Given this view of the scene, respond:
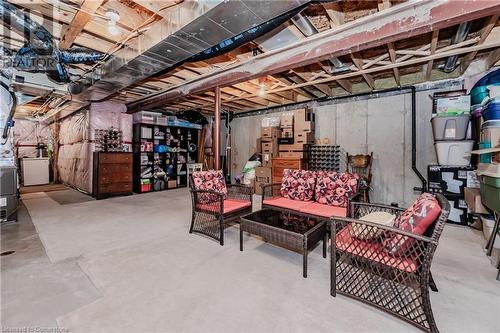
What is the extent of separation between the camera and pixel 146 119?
6.98m

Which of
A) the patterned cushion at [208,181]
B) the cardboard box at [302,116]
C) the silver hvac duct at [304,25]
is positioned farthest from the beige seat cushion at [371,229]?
the cardboard box at [302,116]

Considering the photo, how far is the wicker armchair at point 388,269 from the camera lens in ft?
4.87

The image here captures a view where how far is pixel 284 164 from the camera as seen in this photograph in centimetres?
587

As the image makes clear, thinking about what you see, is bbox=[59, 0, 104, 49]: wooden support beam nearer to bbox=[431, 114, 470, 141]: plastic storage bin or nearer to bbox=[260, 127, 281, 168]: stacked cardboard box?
bbox=[260, 127, 281, 168]: stacked cardboard box

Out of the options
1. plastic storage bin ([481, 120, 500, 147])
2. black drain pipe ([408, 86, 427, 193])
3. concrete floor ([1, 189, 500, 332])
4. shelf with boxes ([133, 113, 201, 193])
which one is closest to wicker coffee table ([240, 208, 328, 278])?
concrete floor ([1, 189, 500, 332])

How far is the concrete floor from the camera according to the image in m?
1.58

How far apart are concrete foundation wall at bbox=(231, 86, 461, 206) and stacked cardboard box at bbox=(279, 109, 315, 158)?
46cm

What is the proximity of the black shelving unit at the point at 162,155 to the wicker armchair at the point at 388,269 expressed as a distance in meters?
6.47

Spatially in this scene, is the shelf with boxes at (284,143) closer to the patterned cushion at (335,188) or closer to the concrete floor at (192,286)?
the patterned cushion at (335,188)

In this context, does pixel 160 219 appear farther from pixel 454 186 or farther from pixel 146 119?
pixel 454 186

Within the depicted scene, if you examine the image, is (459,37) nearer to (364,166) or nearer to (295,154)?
(364,166)

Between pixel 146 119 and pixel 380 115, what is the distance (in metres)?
6.56

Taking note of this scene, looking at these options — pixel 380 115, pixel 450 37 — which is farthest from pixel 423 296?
pixel 380 115

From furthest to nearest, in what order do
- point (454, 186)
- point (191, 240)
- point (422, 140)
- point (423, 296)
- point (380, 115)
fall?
point (380, 115) → point (422, 140) → point (454, 186) → point (191, 240) → point (423, 296)
